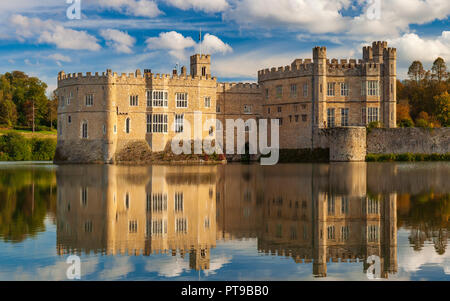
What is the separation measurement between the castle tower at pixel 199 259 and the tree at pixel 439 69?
212 feet

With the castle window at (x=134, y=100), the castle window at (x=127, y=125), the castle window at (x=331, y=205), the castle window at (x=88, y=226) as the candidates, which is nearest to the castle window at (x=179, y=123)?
the castle window at (x=134, y=100)

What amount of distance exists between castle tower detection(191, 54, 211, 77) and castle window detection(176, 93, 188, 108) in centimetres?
509

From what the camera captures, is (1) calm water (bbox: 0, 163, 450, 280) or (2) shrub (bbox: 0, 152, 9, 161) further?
(2) shrub (bbox: 0, 152, 9, 161)

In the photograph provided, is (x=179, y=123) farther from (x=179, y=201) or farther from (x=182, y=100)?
(x=179, y=201)

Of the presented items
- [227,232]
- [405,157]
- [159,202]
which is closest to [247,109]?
[405,157]

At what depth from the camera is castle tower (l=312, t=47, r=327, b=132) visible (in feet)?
171

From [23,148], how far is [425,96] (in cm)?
5053

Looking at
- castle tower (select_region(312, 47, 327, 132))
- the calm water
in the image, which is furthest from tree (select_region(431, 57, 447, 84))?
the calm water

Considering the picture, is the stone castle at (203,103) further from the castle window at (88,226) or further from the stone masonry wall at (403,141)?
the castle window at (88,226)

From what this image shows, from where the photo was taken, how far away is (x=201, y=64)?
57.2m

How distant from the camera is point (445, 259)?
432 inches

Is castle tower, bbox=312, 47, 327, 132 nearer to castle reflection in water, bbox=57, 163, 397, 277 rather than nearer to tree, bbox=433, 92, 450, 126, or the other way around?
tree, bbox=433, 92, 450, 126

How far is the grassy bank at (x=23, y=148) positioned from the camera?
235ft
